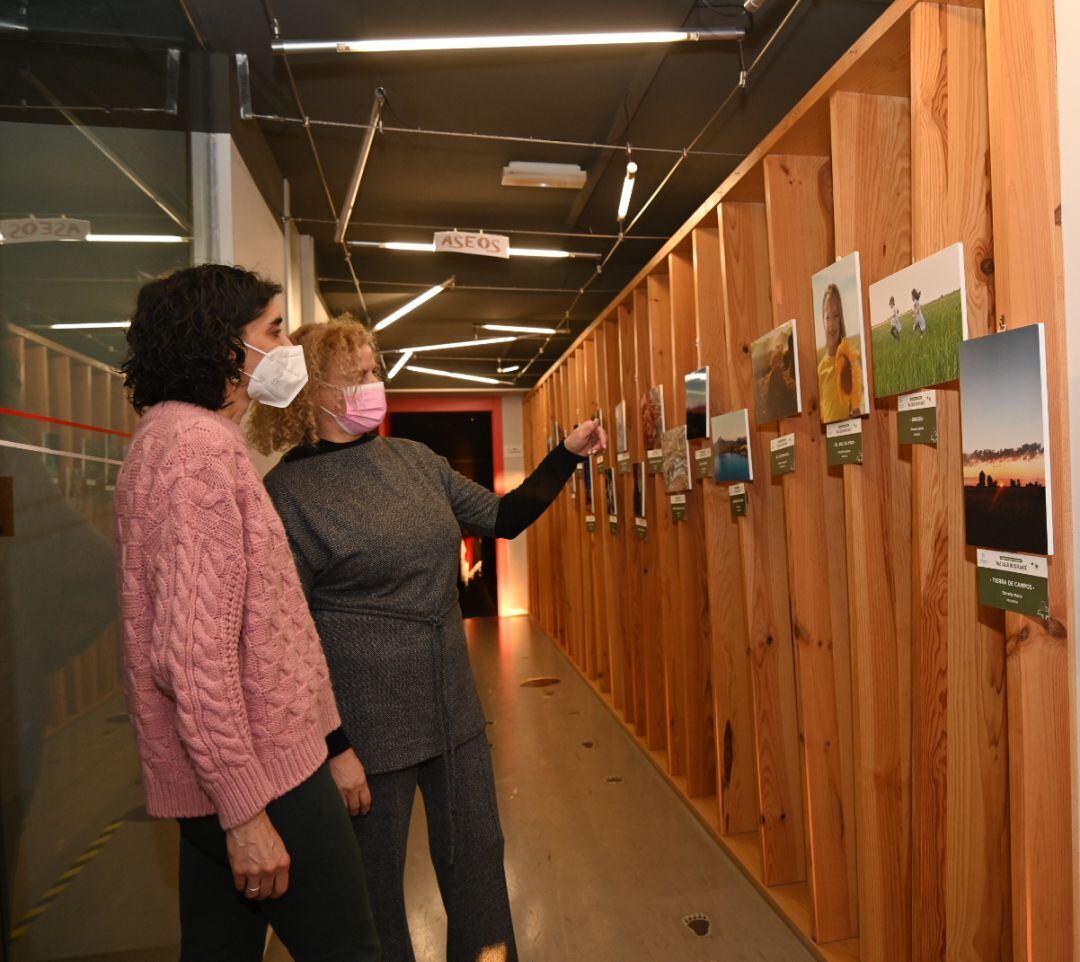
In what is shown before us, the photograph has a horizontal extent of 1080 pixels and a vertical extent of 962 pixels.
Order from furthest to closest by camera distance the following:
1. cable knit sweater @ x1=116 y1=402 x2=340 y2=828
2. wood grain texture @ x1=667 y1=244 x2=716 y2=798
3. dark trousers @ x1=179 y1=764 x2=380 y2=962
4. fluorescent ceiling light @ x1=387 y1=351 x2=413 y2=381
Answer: fluorescent ceiling light @ x1=387 y1=351 x2=413 y2=381 < wood grain texture @ x1=667 y1=244 x2=716 y2=798 < dark trousers @ x1=179 y1=764 x2=380 y2=962 < cable knit sweater @ x1=116 y1=402 x2=340 y2=828

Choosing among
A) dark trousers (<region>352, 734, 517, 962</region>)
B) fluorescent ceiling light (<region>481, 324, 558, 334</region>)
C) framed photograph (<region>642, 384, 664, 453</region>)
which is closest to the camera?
dark trousers (<region>352, 734, 517, 962</region>)

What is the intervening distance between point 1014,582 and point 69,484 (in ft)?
6.46

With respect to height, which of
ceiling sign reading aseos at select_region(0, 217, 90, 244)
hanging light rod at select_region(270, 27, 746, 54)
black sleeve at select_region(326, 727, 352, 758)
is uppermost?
hanging light rod at select_region(270, 27, 746, 54)

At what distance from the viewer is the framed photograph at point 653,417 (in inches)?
139

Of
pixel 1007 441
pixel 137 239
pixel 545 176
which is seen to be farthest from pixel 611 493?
pixel 1007 441

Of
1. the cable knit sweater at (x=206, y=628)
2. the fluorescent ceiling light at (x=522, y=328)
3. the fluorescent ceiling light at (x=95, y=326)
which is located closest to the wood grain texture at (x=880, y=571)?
the cable knit sweater at (x=206, y=628)

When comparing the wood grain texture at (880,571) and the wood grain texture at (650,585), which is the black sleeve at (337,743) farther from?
the wood grain texture at (650,585)

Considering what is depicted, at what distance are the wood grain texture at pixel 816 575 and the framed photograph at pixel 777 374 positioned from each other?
0.05 metres

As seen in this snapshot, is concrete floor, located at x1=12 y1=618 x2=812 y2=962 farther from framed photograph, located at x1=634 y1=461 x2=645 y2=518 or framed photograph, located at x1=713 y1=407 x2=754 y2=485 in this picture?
framed photograph, located at x1=713 y1=407 x2=754 y2=485

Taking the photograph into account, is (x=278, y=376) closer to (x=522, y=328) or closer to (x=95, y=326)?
(x=95, y=326)

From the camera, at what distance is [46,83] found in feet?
5.13

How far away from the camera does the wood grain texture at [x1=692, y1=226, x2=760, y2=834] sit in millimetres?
2920

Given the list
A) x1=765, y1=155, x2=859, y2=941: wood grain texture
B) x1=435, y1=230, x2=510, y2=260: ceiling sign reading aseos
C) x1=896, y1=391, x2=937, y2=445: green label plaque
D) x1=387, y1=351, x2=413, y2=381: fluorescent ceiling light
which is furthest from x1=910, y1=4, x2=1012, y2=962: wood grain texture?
x1=387, y1=351, x2=413, y2=381: fluorescent ceiling light

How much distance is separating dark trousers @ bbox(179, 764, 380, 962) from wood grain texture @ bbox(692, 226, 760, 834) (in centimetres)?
197
